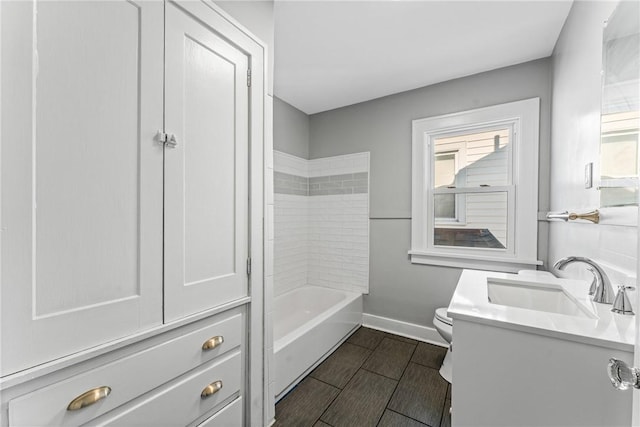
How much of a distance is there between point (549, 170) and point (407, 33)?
4.78 ft

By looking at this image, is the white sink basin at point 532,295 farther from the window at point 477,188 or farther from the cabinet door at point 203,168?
the cabinet door at point 203,168

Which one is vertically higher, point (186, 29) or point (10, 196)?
point (186, 29)

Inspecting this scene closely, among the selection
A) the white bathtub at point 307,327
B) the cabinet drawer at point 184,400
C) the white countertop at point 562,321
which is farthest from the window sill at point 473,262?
the cabinet drawer at point 184,400

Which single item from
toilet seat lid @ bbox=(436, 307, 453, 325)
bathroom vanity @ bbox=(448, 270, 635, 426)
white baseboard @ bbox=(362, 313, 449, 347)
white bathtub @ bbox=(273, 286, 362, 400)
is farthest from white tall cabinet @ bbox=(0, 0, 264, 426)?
white baseboard @ bbox=(362, 313, 449, 347)

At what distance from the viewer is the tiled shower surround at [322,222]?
109 inches

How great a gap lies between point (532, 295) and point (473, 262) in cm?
93

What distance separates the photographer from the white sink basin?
4.17 feet

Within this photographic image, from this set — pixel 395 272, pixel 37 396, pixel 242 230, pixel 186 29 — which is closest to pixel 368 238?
pixel 395 272

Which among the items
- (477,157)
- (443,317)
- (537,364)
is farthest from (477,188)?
(537,364)

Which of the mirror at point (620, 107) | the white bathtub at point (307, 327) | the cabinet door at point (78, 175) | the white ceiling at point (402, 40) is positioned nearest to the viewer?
the cabinet door at point (78, 175)

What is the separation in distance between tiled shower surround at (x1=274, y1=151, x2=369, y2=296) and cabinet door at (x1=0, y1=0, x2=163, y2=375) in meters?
1.76

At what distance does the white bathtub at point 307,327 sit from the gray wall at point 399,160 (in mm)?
347

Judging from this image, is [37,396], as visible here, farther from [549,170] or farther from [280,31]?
[549,170]

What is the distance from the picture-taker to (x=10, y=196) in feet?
2.19
